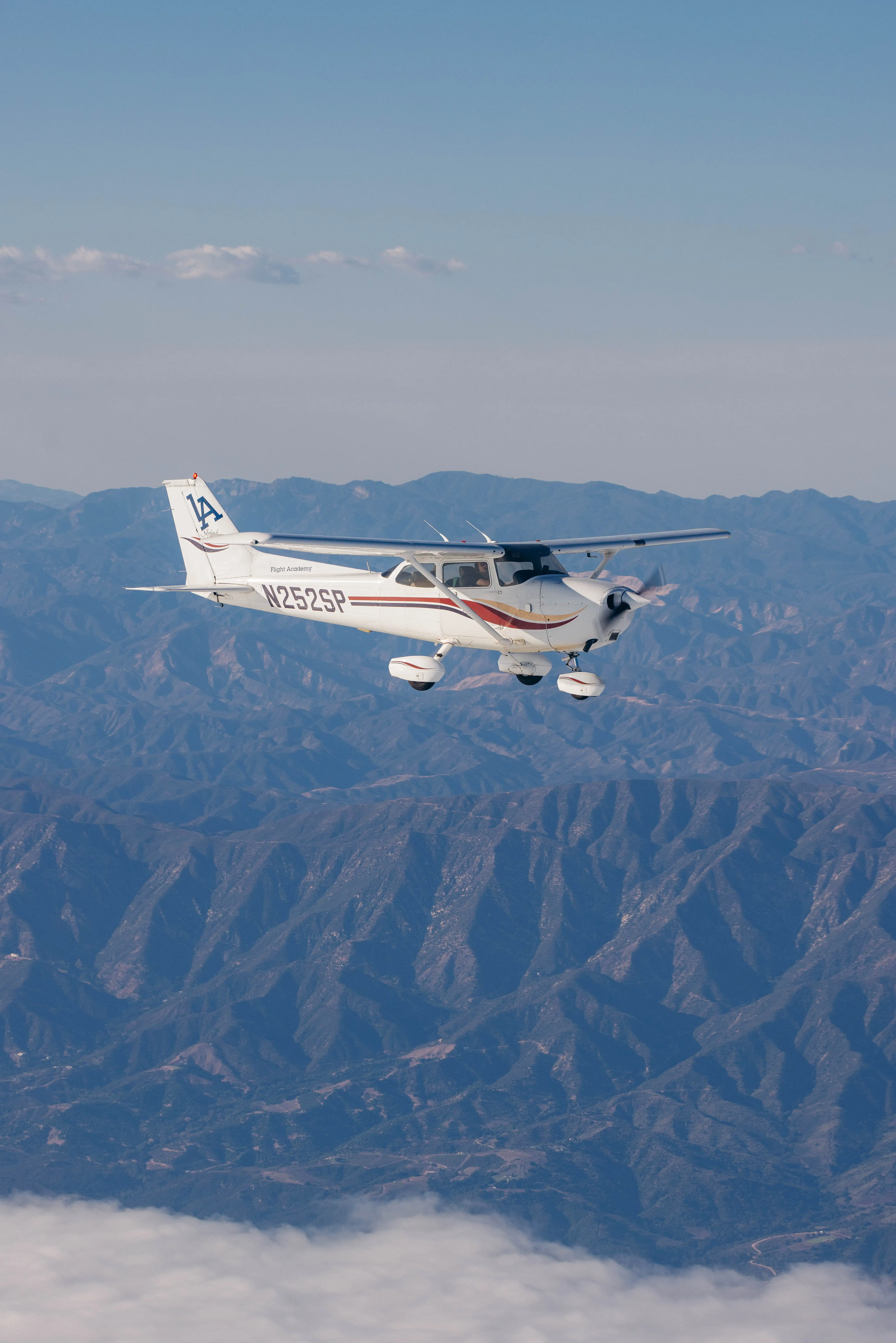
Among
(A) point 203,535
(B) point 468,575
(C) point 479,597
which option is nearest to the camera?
(C) point 479,597

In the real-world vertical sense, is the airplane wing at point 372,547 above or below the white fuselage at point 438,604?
above

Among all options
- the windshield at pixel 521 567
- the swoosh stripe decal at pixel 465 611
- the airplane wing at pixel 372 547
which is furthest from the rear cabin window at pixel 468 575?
the swoosh stripe decal at pixel 465 611

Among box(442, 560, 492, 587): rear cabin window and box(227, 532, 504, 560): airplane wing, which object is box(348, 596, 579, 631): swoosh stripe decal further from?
box(227, 532, 504, 560): airplane wing

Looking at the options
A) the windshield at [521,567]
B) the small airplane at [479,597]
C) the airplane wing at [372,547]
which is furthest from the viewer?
the windshield at [521,567]

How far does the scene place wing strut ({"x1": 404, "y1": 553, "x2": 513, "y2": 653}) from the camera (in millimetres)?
Answer: 82500

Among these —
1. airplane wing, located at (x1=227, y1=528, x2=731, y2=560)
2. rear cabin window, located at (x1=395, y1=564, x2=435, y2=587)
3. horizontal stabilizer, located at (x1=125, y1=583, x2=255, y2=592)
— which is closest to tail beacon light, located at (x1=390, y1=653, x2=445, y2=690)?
rear cabin window, located at (x1=395, y1=564, x2=435, y2=587)

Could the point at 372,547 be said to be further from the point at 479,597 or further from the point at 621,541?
the point at 621,541

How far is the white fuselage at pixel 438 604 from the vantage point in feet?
263

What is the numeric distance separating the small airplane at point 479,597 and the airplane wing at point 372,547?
8 centimetres

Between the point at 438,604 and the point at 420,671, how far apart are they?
3.80 m

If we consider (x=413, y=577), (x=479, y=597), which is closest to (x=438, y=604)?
(x=413, y=577)

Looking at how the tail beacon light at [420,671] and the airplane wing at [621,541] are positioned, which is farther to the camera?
the airplane wing at [621,541]

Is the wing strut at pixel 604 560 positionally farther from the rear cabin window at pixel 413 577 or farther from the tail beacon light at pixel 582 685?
the rear cabin window at pixel 413 577

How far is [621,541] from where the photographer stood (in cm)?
8538
